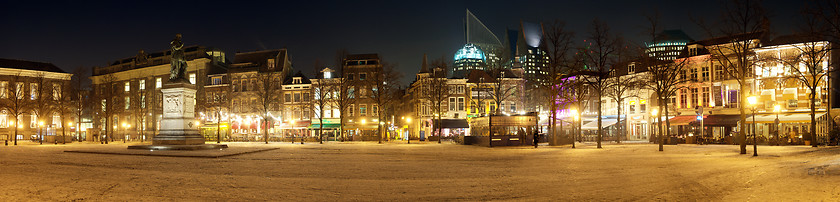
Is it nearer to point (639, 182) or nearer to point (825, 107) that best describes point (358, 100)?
point (825, 107)

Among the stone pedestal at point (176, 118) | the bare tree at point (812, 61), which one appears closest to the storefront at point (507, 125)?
the bare tree at point (812, 61)

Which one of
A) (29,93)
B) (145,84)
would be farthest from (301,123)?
(29,93)

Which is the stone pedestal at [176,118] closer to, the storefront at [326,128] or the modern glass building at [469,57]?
the storefront at [326,128]

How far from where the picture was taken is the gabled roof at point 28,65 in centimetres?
8049

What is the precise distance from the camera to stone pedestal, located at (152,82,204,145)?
3269cm

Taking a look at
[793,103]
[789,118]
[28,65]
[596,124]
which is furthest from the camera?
[28,65]

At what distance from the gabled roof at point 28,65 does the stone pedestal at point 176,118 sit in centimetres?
6255

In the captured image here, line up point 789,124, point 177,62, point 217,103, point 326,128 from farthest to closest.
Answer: point 326,128 → point 217,103 → point 789,124 → point 177,62

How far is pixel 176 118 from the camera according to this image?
32750mm

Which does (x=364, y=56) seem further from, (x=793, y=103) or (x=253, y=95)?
(x=793, y=103)

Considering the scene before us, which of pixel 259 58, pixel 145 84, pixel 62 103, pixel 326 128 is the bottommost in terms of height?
pixel 326 128

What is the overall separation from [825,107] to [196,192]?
178 ft

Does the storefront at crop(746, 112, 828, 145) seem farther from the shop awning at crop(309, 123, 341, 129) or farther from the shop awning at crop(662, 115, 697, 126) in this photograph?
the shop awning at crop(309, 123, 341, 129)

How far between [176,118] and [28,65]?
6650 cm
